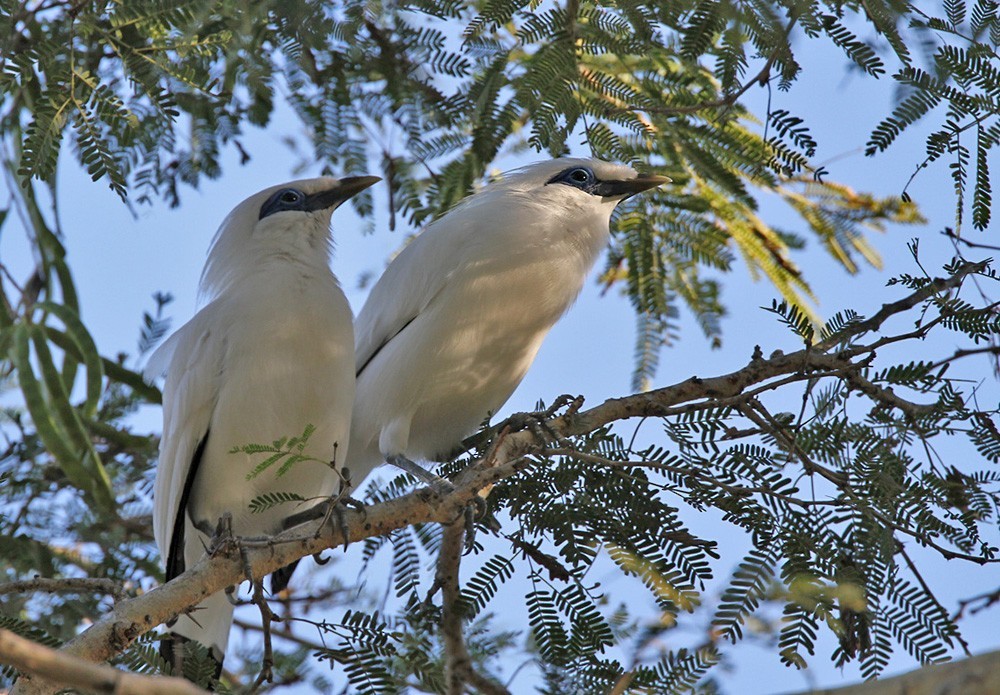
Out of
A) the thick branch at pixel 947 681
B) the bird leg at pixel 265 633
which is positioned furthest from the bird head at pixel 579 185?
the thick branch at pixel 947 681

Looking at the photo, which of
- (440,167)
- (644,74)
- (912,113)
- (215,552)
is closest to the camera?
(215,552)

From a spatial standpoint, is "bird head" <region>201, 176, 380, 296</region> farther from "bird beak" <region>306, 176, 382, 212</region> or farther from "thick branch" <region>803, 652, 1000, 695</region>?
"thick branch" <region>803, 652, 1000, 695</region>

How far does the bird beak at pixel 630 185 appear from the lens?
5.21 metres

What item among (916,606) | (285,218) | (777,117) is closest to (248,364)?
(285,218)

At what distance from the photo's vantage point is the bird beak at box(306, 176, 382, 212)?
16.8 ft

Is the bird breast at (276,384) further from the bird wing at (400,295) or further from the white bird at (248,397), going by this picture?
the bird wing at (400,295)

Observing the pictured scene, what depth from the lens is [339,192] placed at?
5.14 meters

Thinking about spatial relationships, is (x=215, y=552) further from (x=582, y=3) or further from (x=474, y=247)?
(x=582, y=3)

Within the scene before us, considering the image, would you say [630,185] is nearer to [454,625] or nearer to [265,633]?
[454,625]

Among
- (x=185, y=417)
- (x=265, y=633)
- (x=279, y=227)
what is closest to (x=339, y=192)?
(x=279, y=227)

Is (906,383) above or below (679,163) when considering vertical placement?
below

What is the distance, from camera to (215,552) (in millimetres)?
3422

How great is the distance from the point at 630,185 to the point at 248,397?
6.95 feet

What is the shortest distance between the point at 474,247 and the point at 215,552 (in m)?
2.01
